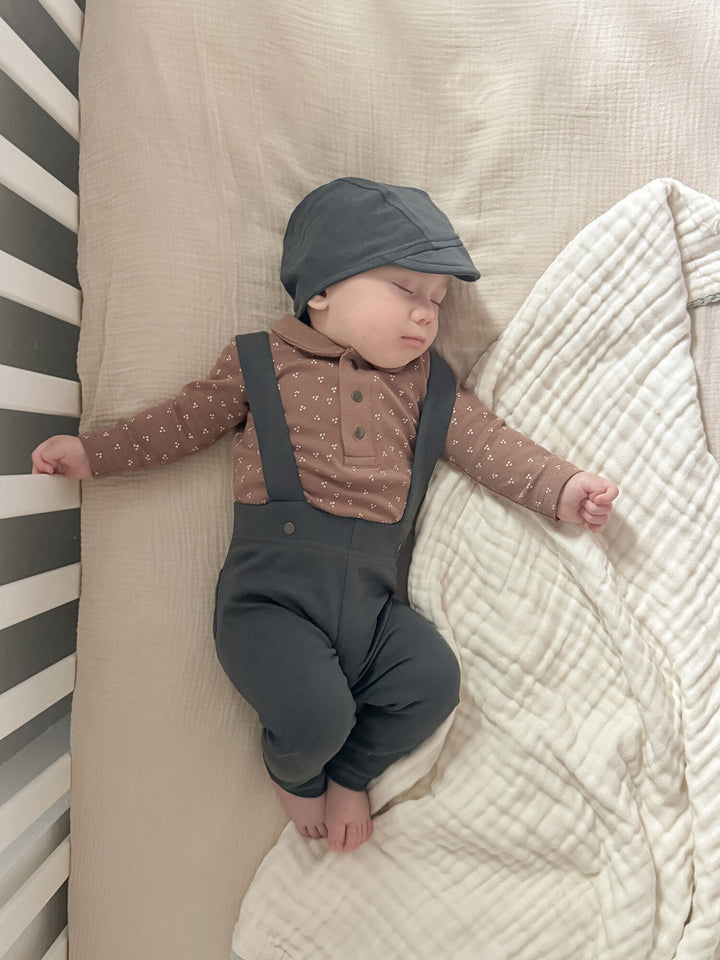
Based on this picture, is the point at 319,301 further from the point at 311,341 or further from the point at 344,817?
the point at 344,817

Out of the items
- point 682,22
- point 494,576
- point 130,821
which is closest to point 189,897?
point 130,821

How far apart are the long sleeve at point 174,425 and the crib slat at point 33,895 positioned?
50 centimetres

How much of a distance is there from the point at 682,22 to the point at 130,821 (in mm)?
1372

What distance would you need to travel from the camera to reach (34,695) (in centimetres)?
90

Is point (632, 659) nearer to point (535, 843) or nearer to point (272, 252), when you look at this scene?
point (535, 843)

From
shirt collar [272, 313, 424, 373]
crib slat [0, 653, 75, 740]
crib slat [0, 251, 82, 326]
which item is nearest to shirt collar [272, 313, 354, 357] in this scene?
shirt collar [272, 313, 424, 373]

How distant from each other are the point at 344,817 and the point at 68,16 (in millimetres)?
1099

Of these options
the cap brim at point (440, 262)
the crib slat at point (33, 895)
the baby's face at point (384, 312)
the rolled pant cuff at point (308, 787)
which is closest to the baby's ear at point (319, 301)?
the baby's face at point (384, 312)

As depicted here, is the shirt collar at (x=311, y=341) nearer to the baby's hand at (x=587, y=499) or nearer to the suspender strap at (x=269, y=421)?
the suspender strap at (x=269, y=421)

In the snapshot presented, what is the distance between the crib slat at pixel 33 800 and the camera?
0.83 meters

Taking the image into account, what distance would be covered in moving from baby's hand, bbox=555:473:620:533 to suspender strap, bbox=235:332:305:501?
1.12 feet

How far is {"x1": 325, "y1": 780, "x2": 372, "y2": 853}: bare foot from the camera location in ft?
3.11

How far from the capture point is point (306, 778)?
0.90 meters

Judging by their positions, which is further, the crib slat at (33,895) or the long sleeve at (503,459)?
the long sleeve at (503,459)
